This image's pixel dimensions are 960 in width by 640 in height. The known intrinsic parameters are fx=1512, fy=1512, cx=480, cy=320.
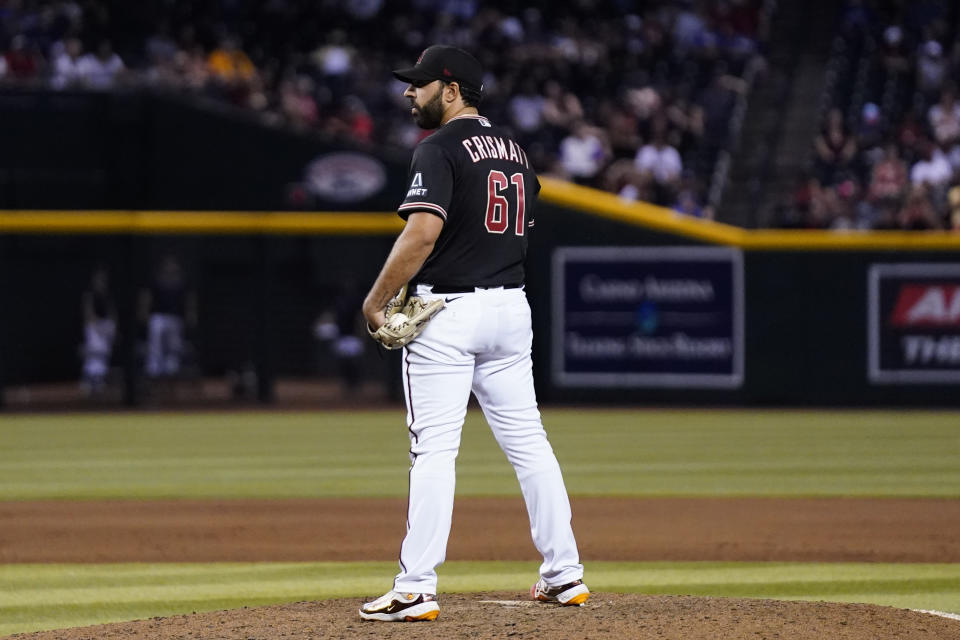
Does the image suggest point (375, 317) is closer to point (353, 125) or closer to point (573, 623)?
point (573, 623)

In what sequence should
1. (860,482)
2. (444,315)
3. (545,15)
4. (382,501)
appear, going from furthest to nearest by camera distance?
(545,15) < (860,482) < (382,501) < (444,315)

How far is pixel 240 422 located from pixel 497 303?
11.4 m

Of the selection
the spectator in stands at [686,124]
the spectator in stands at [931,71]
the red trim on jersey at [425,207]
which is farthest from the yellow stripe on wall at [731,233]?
the red trim on jersey at [425,207]

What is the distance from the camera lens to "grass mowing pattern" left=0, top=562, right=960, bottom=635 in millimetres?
5949

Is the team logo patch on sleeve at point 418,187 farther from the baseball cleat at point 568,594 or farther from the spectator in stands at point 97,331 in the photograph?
the spectator in stands at point 97,331

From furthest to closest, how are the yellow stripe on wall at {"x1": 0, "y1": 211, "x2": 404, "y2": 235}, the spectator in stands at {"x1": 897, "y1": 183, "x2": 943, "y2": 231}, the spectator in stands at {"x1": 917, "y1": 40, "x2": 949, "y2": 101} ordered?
the spectator in stands at {"x1": 917, "y1": 40, "x2": 949, "y2": 101} → the yellow stripe on wall at {"x1": 0, "y1": 211, "x2": 404, "y2": 235} → the spectator in stands at {"x1": 897, "y1": 183, "x2": 943, "y2": 231}

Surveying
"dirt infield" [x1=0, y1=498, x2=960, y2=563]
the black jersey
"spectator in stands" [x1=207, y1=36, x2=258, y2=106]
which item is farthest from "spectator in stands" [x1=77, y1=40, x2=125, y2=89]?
the black jersey

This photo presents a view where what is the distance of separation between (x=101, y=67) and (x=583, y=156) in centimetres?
614

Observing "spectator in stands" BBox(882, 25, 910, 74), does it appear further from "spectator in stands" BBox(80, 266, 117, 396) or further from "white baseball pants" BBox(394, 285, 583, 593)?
"white baseball pants" BBox(394, 285, 583, 593)

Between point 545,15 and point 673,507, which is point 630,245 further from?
point 673,507

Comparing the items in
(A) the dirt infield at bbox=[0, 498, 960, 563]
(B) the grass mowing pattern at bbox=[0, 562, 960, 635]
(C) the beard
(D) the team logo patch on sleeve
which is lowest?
(B) the grass mowing pattern at bbox=[0, 562, 960, 635]

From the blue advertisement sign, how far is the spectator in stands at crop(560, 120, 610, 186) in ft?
3.89

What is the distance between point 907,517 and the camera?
872cm

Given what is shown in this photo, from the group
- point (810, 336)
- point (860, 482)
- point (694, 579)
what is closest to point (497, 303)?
point (694, 579)
